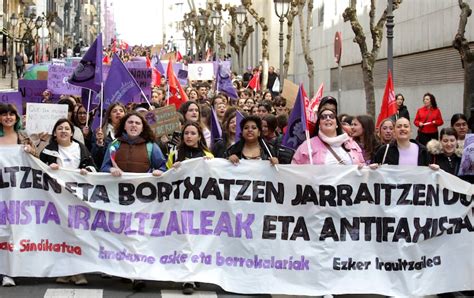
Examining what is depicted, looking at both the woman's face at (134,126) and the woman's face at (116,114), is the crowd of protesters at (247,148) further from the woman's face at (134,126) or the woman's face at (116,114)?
the woman's face at (116,114)

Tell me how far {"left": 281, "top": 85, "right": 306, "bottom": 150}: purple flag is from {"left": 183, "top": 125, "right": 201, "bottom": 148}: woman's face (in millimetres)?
1065

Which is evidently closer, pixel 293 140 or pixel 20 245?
pixel 20 245

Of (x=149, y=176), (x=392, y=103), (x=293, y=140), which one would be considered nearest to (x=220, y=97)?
(x=392, y=103)

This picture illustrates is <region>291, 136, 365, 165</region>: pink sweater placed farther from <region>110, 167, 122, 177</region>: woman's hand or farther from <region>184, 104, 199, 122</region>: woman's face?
<region>184, 104, 199, 122</region>: woman's face

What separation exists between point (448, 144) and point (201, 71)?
18.4 m

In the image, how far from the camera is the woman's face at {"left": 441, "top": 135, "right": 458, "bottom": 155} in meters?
9.65

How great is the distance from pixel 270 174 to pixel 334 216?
0.68m

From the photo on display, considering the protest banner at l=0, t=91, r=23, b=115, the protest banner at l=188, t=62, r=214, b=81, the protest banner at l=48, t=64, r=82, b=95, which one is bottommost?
the protest banner at l=0, t=91, r=23, b=115

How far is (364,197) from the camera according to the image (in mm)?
8672

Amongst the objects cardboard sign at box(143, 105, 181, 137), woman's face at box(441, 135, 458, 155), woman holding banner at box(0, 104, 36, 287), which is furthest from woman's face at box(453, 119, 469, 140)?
woman holding banner at box(0, 104, 36, 287)

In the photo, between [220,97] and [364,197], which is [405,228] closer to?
[364,197]

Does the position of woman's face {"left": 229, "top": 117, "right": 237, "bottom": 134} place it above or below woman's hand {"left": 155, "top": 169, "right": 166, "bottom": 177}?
above

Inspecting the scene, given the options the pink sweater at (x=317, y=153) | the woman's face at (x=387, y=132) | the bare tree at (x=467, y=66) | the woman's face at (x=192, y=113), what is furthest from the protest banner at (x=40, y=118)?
the bare tree at (x=467, y=66)

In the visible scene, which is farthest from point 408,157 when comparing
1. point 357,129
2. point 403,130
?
point 357,129
